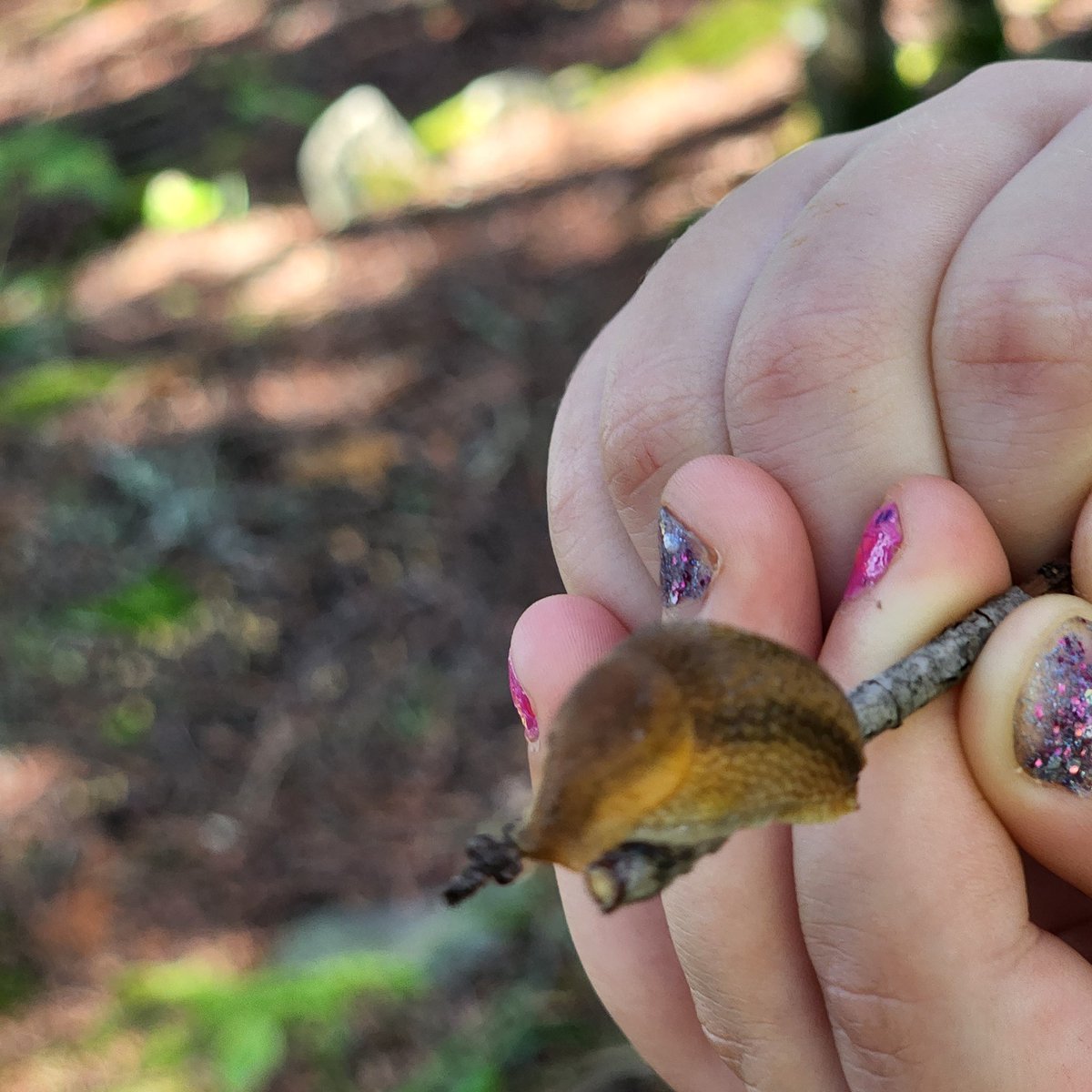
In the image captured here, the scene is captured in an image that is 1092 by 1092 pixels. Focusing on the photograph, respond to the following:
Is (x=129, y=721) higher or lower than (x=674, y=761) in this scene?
lower

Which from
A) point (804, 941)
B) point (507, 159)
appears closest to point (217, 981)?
point (804, 941)

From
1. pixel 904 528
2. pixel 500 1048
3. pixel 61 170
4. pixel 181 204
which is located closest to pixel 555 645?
pixel 904 528

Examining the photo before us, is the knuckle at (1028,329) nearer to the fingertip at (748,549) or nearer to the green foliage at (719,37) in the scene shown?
the fingertip at (748,549)

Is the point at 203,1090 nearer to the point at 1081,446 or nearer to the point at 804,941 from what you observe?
the point at 804,941

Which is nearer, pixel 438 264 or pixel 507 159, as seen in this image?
pixel 438 264

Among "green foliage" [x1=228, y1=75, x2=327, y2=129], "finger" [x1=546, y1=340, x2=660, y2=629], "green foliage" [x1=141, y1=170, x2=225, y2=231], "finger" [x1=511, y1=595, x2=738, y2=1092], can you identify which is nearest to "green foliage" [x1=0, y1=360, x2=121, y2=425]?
"green foliage" [x1=141, y1=170, x2=225, y2=231]

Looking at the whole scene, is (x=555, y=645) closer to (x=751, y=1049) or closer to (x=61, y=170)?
(x=751, y=1049)

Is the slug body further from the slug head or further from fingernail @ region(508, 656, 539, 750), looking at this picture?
fingernail @ region(508, 656, 539, 750)
